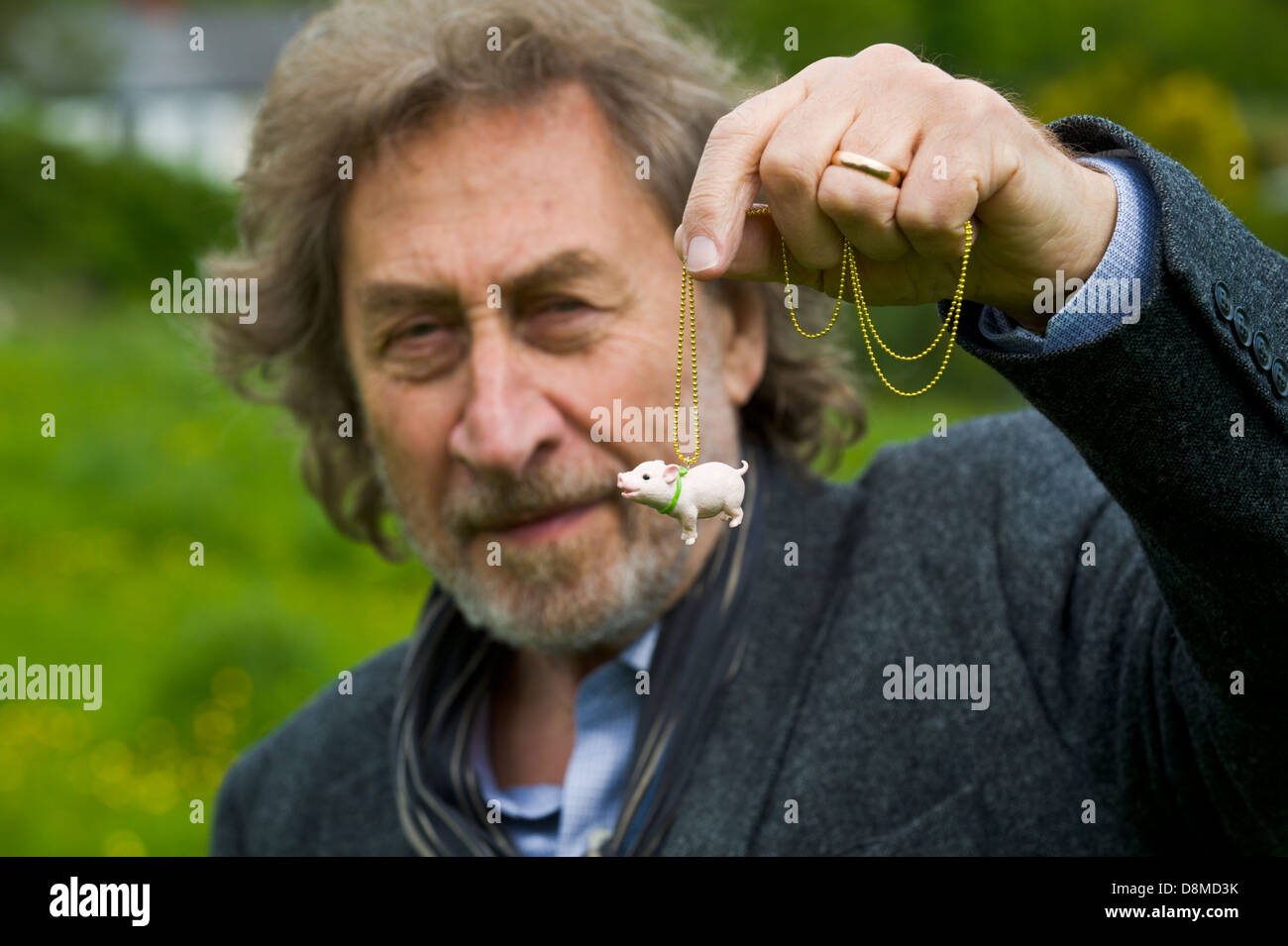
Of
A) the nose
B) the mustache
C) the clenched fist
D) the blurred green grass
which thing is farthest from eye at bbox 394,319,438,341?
the blurred green grass

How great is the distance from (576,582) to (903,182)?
1.51 m

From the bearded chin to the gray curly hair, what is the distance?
0.64 meters

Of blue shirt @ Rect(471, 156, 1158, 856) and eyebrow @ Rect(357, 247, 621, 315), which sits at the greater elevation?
eyebrow @ Rect(357, 247, 621, 315)

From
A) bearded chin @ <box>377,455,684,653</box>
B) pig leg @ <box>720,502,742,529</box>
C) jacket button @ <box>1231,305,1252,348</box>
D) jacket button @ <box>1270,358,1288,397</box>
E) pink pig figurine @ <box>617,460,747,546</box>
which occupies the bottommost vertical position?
bearded chin @ <box>377,455,684,653</box>

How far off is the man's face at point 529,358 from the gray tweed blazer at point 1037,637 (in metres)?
0.42

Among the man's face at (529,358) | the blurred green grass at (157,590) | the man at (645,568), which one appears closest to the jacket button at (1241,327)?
the man at (645,568)

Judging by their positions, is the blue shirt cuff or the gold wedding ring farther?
the blue shirt cuff

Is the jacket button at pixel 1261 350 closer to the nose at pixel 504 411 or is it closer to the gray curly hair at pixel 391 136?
the nose at pixel 504 411

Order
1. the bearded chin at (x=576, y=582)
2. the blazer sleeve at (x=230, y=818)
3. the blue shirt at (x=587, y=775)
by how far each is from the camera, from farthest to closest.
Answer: the blazer sleeve at (x=230, y=818) < the blue shirt at (x=587, y=775) < the bearded chin at (x=576, y=582)

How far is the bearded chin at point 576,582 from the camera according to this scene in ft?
9.67

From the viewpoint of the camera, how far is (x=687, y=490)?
172 centimetres

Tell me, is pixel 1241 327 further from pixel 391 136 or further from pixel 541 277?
pixel 391 136

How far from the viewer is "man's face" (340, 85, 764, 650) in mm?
2805

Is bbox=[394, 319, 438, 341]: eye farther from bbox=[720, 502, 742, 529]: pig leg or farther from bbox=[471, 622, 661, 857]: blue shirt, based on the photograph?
bbox=[720, 502, 742, 529]: pig leg
